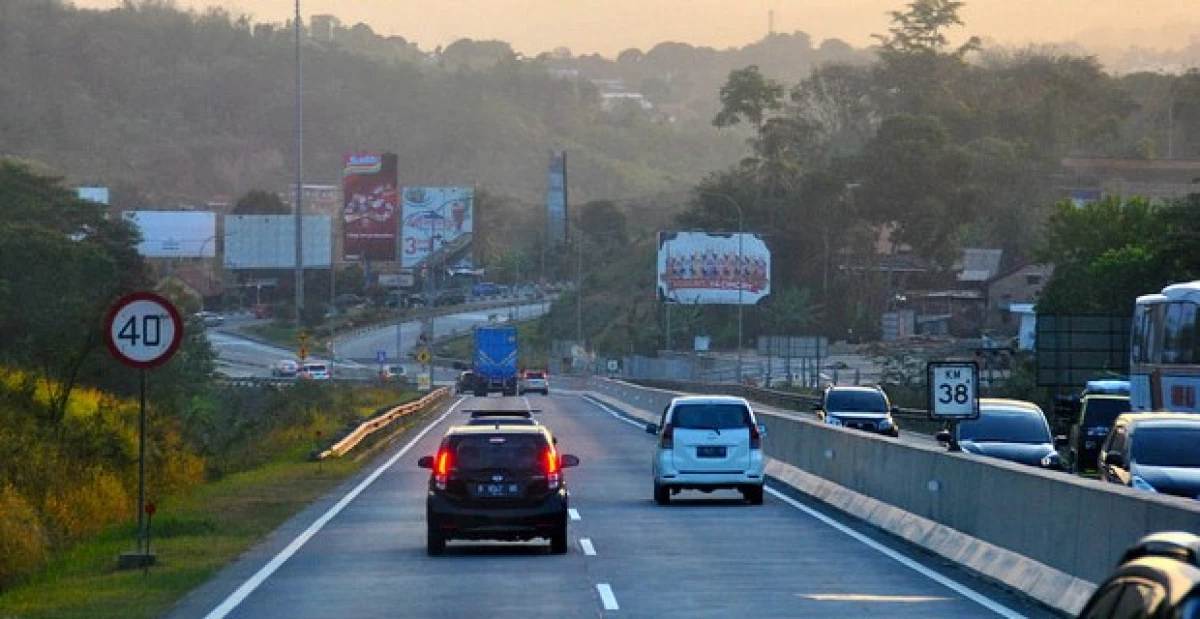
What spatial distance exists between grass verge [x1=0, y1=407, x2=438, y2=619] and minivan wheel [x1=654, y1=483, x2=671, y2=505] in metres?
5.36

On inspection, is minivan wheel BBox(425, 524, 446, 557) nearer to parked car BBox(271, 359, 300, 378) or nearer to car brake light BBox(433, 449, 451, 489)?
car brake light BBox(433, 449, 451, 489)

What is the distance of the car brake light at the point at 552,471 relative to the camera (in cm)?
2461

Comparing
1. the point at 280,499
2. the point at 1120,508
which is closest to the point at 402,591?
the point at 1120,508

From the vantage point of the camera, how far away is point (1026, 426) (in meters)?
34.0

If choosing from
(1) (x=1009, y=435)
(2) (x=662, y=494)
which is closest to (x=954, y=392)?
(1) (x=1009, y=435)

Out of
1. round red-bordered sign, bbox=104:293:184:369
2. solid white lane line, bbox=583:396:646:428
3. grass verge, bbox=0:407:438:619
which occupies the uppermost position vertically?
round red-bordered sign, bbox=104:293:184:369

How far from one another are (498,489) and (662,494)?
30.7 feet

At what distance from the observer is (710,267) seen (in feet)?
433

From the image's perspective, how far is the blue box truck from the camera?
10744 cm

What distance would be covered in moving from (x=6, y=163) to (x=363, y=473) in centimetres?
7227

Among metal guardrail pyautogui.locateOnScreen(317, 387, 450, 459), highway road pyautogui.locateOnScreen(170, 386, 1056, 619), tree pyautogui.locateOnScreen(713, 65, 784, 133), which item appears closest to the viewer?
highway road pyautogui.locateOnScreen(170, 386, 1056, 619)

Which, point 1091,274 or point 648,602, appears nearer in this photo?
point 648,602

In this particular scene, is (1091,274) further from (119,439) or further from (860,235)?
(860,235)

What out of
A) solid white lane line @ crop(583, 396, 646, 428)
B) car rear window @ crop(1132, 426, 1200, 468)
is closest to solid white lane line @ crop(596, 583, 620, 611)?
car rear window @ crop(1132, 426, 1200, 468)
